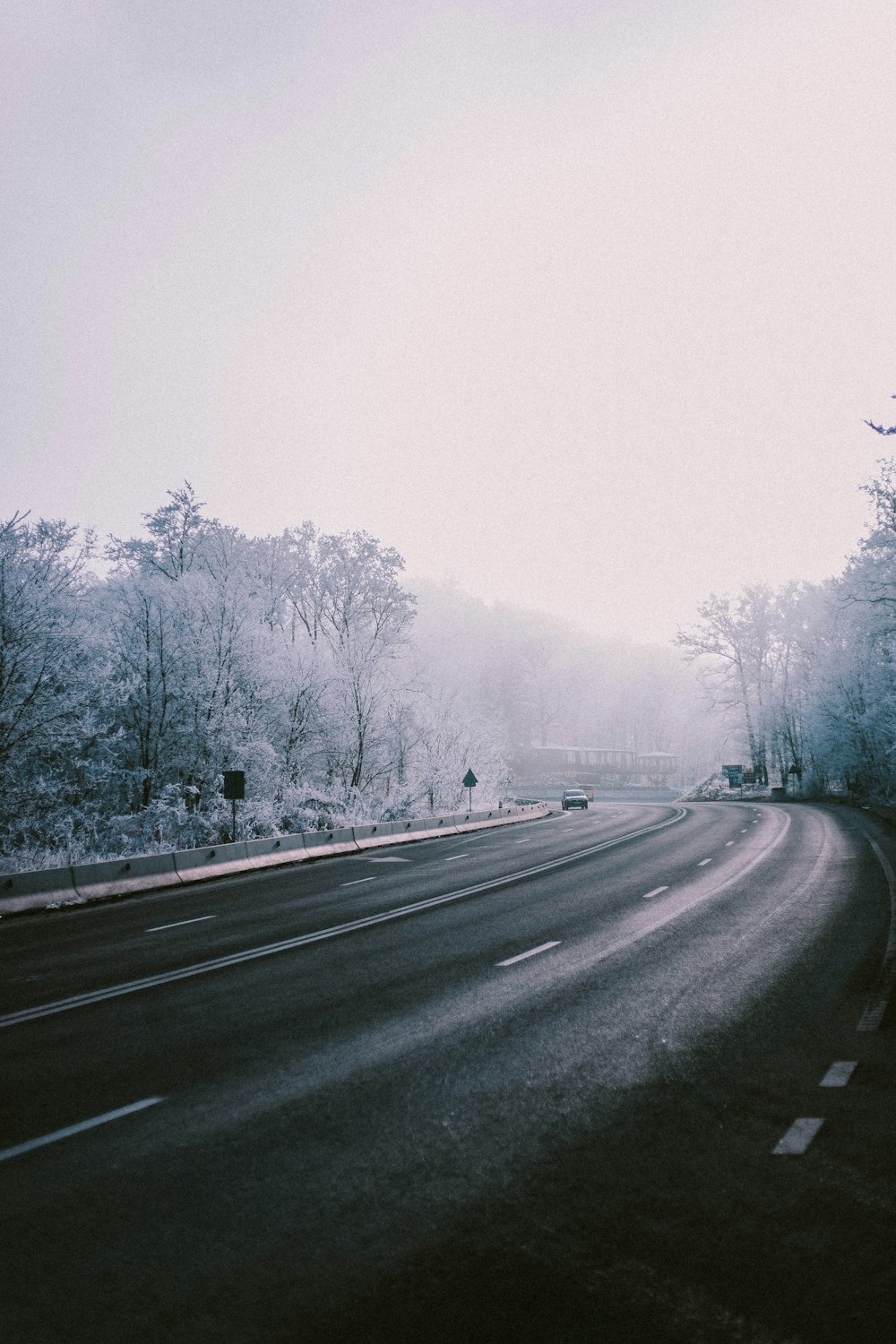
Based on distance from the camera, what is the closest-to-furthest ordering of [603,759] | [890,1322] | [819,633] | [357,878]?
[890,1322]
[357,878]
[819,633]
[603,759]

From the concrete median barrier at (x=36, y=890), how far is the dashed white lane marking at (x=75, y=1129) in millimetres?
10385

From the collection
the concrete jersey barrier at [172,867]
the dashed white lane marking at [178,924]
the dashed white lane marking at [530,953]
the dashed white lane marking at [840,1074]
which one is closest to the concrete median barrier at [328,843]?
the concrete jersey barrier at [172,867]

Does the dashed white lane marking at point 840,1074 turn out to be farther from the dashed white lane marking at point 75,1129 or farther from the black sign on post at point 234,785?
the black sign on post at point 234,785

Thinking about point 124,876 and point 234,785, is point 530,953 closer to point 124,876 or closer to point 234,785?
point 124,876

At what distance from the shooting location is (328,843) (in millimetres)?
24281

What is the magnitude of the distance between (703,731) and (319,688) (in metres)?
113

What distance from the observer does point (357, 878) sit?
59.7 ft

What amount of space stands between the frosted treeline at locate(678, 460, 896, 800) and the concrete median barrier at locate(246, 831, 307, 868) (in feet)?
76.9

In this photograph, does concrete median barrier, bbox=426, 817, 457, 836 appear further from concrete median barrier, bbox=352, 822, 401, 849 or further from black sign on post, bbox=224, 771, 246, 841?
black sign on post, bbox=224, 771, 246, 841

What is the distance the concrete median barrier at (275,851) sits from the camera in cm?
2064

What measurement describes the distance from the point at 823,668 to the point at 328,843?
41.7 m

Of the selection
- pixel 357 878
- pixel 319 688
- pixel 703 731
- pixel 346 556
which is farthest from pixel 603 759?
pixel 357 878

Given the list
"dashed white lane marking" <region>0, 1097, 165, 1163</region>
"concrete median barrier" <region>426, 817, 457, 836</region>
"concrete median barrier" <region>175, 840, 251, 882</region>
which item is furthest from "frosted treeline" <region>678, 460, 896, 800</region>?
"dashed white lane marking" <region>0, 1097, 165, 1163</region>

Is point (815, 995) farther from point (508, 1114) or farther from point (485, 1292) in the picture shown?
point (485, 1292)
